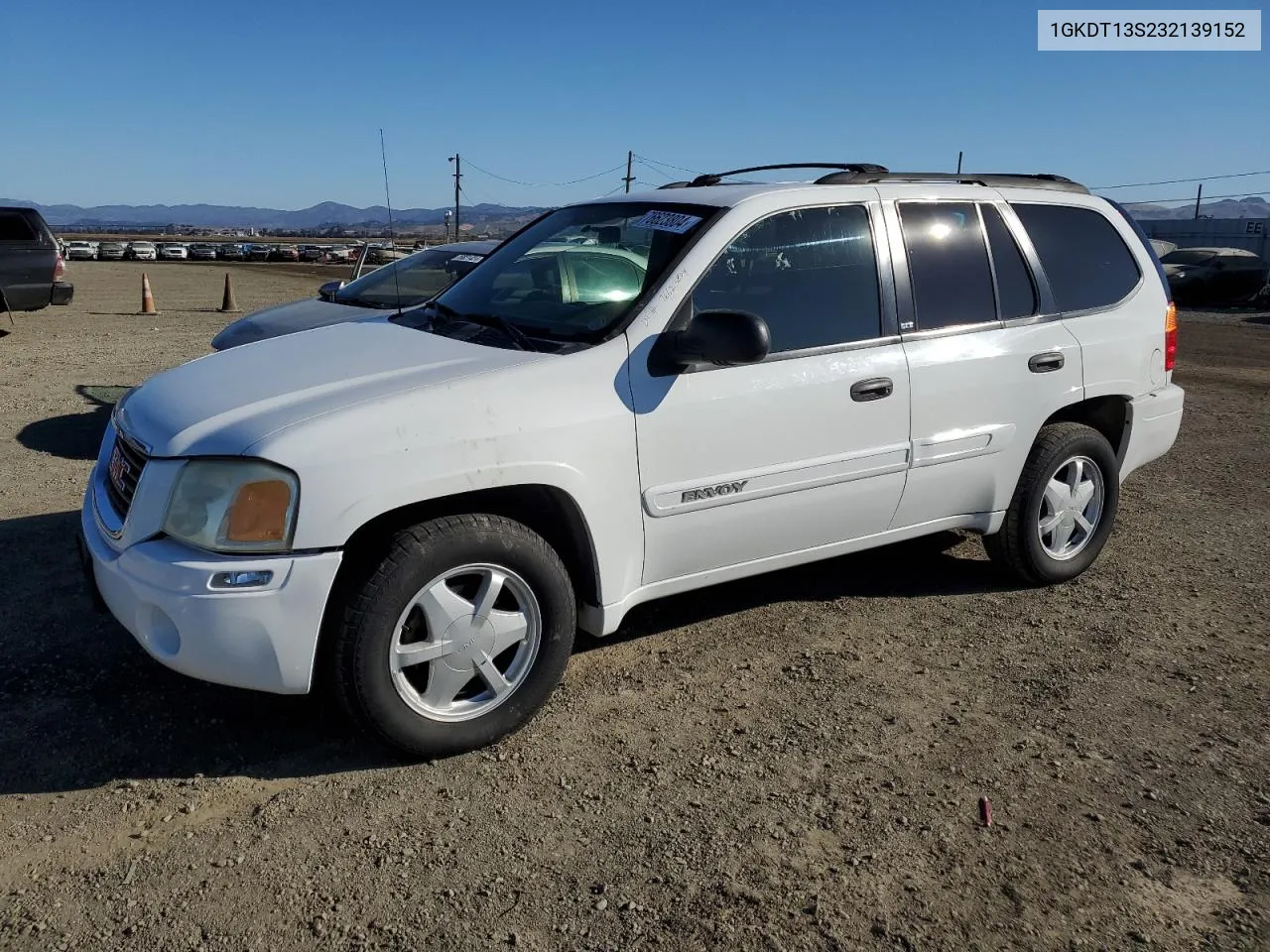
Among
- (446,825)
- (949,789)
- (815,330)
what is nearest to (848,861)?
(949,789)

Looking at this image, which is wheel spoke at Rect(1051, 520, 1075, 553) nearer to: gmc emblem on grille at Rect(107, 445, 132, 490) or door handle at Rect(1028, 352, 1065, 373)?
door handle at Rect(1028, 352, 1065, 373)

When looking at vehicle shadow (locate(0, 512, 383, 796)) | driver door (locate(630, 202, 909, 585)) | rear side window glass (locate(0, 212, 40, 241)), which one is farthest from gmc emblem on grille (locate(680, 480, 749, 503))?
rear side window glass (locate(0, 212, 40, 241))

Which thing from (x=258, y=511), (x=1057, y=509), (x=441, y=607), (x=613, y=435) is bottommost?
(x=1057, y=509)

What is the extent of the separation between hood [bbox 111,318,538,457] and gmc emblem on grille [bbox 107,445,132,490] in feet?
0.36

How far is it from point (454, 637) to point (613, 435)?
0.83 meters

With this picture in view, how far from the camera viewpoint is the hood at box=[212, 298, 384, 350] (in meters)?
7.55

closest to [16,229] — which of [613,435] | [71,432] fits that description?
[71,432]

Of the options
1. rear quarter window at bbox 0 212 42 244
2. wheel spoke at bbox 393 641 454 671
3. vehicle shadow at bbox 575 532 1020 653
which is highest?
rear quarter window at bbox 0 212 42 244

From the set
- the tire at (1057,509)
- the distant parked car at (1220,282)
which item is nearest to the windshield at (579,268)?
the tire at (1057,509)

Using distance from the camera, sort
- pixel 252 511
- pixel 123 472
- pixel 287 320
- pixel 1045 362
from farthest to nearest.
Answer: pixel 287 320
pixel 1045 362
pixel 123 472
pixel 252 511

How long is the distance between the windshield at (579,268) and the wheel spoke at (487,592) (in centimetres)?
91

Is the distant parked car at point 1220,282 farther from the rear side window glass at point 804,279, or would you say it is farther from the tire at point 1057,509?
the rear side window glass at point 804,279

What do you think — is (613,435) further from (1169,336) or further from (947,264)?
(1169,336)

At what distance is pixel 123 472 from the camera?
3.44 meters
